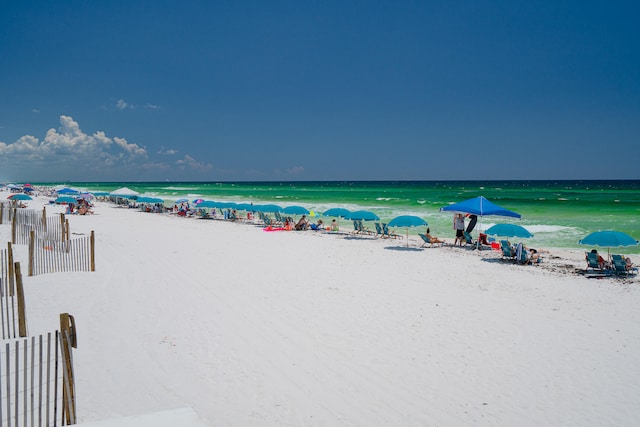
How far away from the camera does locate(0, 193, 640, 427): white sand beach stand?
3.81 meters

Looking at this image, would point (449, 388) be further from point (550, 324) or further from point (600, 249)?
point (600, 249)

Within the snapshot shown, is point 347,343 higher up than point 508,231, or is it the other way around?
point 508,231

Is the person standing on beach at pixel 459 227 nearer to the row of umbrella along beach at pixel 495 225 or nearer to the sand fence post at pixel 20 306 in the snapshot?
the row of umbrella along beach at pixel 495 225

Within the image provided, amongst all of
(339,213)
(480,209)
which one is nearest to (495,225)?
(480,209)

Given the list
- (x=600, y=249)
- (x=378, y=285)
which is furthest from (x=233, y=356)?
(x=600, y=249)

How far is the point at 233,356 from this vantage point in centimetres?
480

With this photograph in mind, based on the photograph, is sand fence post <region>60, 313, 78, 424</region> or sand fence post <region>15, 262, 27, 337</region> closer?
sand fence post <region>60, 313, 78, 424</region>

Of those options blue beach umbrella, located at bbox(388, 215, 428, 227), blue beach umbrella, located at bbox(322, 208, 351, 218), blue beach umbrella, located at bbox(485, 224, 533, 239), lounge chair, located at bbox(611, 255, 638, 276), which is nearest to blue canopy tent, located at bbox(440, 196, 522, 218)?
blue beach umbrella, located at bbox(485, 224, 533, 239)

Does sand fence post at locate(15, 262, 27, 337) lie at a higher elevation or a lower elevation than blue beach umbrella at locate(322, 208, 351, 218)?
lower

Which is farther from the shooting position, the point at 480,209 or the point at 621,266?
the point at 480,209

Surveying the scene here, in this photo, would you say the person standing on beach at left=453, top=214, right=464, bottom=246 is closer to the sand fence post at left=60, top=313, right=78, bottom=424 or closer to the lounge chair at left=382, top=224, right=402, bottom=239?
the lounge chair at left=382, top=224, right=402, bottom=239

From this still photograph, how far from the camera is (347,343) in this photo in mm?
5266

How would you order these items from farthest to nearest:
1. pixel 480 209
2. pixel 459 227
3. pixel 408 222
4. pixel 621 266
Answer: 1. pixel 459 227
2. pixel 408 222
3. pixel 480 209
4. pixel 621 266

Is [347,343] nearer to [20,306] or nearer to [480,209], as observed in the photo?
[20,306]
